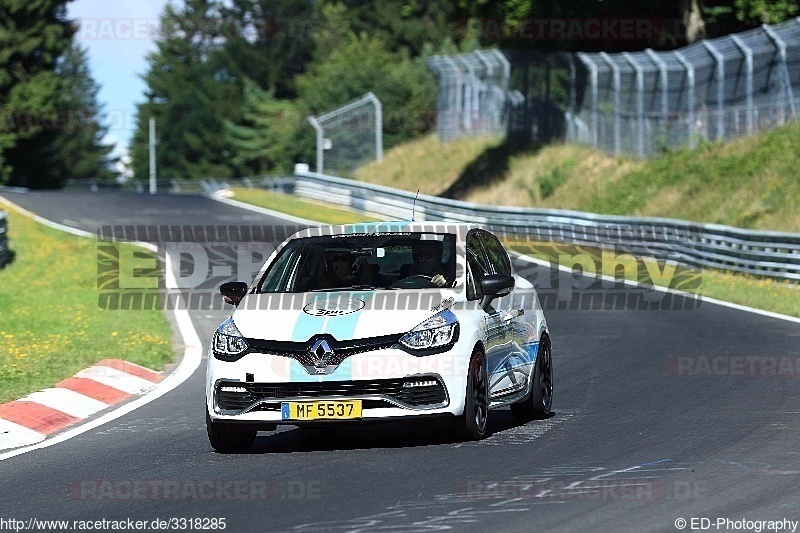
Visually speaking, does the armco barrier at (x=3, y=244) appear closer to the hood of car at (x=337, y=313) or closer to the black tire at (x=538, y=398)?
the black tire at (x=538, y=398)

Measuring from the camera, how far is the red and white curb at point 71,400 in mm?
11642

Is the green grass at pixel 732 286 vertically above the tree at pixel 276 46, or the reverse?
the tree at pixel 276 46

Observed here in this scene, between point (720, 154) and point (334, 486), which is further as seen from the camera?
point (720, 154)

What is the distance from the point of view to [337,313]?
33.4ft

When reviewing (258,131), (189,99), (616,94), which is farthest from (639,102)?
(189,99)

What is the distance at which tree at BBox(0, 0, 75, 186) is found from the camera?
84475mm

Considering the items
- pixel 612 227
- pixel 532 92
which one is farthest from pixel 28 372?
pixel 532 92

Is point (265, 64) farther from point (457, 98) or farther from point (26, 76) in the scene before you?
point (457, 98)

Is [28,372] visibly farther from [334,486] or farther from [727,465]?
[727,465]

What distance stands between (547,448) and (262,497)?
245cm

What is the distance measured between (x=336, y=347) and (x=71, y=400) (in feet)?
13.9

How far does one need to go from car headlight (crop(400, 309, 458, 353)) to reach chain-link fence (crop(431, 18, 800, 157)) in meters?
30.3

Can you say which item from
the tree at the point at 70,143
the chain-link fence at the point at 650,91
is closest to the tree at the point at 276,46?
the tree at the point at 70,143

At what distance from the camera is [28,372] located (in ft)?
47.3
